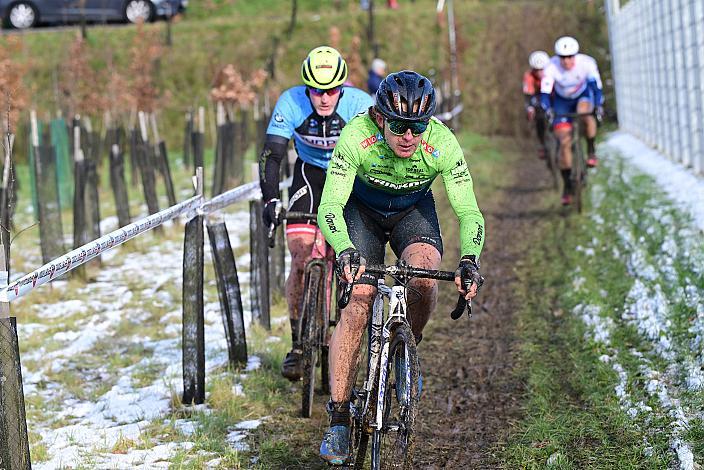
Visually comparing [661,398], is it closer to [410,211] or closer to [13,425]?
[410,211]

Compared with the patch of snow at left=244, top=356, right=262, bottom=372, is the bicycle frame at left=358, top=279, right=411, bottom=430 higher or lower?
higher

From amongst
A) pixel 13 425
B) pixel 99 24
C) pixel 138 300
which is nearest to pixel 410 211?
pixel 13 425

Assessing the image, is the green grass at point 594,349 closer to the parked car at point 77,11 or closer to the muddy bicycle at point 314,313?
the muddy bicycle at point 314,313

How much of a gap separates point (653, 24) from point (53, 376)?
13.5 m

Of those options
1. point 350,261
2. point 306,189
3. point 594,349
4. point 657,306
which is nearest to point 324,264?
point 306,189

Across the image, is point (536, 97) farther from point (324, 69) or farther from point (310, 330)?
point (310, 330)

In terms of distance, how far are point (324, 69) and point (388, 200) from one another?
1563mm

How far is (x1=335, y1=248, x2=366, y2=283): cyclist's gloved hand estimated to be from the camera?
14.6 feet

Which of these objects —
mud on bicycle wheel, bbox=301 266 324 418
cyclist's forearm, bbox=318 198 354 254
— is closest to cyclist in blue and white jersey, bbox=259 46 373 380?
mud on bicycle wheel, bbox=301 266 324 418

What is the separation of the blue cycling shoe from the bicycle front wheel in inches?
10.2

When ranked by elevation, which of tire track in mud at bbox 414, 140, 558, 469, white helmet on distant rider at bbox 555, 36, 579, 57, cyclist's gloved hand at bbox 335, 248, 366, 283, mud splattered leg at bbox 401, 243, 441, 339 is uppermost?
white helmet on distant rider at bbox 555, 36, 579, 57

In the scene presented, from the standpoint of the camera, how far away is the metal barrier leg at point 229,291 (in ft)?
22.8

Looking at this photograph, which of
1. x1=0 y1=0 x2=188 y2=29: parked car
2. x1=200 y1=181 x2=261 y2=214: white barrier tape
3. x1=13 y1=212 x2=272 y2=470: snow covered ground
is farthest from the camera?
x1=0 y1=0 x2=188 y2=29: parked car

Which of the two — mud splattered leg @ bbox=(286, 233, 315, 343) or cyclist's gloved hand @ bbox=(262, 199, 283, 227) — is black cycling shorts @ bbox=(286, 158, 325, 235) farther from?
cyclist's gloved hand @ bbox=(262, 199, 283, 227)
